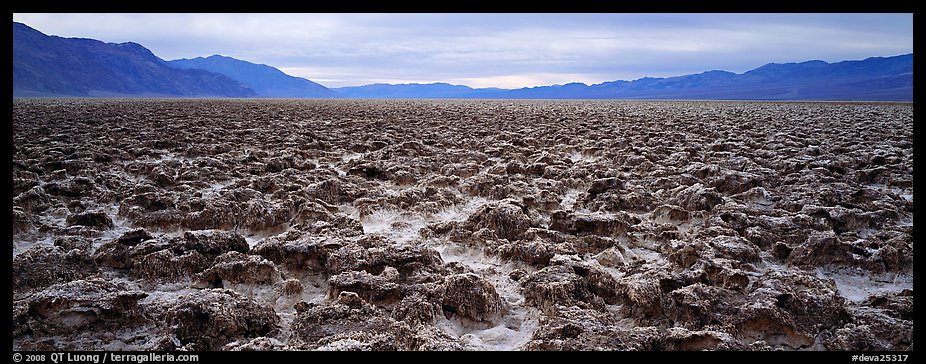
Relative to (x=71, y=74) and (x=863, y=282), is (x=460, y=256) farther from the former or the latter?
(x=71, y=74)

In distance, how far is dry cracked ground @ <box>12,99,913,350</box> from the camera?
2676 mm

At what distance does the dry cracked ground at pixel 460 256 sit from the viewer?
2.68 metres

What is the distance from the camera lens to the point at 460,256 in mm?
3898

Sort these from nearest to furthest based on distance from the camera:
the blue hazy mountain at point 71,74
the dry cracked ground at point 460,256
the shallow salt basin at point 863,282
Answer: the dry cracked ground at point 460,256, the shallow salt basin at point 863,282, the blue hazy mountain at point 71,74

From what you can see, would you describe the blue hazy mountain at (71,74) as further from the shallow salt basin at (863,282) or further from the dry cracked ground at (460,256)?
the shallow salt basin at (863,282)

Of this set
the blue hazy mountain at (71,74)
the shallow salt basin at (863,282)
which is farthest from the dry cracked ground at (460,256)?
the blue hazy mountain at (71,74)

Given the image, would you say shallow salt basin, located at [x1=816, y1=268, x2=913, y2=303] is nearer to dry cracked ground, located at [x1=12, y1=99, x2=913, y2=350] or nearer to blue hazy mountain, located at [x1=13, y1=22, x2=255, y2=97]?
dry cracked ground, located at [x1=12, y1=99, x2=913, y2=350]

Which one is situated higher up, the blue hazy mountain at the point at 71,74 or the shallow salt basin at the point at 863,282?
the blue hazy mountain at the point at 71,74

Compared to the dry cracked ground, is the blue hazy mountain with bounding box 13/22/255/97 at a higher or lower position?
higher

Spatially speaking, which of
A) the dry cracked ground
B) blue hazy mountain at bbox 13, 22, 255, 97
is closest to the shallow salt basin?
the dry cracked ground

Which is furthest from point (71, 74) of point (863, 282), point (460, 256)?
point (863, 282)

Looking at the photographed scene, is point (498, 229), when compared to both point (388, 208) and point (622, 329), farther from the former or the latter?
point (622, 329)
